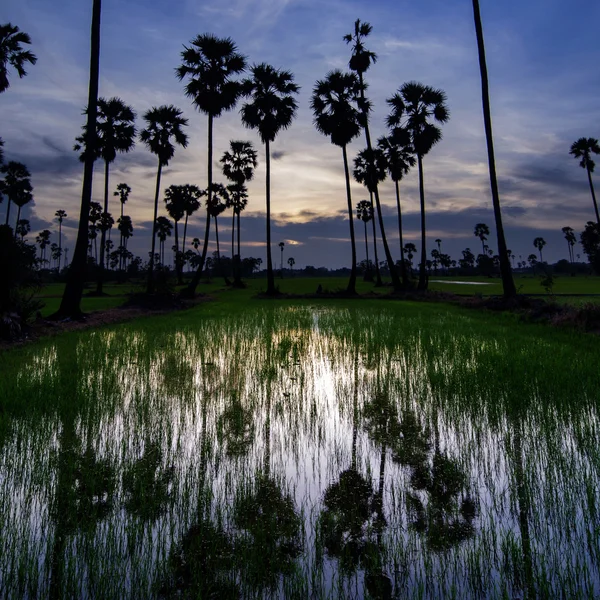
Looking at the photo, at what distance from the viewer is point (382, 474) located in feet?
13.7

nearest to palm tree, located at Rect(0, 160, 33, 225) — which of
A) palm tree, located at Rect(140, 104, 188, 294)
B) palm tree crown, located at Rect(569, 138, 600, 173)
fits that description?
palm tree, located at Rect(140, 104, 188, 294)

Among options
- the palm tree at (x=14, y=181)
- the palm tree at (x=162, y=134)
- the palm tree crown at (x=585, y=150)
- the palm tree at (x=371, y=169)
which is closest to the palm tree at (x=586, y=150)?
the palm tree crown at (x=585, y=150)

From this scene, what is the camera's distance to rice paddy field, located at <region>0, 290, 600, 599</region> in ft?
8.71

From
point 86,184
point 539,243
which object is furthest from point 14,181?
point 539,243

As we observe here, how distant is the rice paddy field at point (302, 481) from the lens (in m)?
2.65

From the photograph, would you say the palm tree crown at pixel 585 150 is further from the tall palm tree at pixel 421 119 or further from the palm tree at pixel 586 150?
the tall palm tree at pixel 421 119

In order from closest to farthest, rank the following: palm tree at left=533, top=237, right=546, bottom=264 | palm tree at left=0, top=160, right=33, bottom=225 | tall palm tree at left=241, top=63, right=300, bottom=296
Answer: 1. tall palm tree at left=241, top=63, right=300, bottom=296
2. palm tree at left=0, top=160, right=33, bottom=225
3. palm tree at left=533, top=237, right=546, bottom=264

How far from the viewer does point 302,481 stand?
407 cm

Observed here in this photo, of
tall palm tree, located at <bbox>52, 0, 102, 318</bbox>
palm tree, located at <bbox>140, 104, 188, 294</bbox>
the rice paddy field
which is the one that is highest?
palm tree, located at <bbox>140, 104, 188, 294</bbox>

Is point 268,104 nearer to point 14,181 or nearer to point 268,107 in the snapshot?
point 268,107

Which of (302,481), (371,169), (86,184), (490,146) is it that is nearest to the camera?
(302,481)

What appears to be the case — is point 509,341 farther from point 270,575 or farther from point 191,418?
point 270,575

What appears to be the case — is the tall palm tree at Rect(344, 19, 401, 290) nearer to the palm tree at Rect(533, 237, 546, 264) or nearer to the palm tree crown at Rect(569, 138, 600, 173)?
the palm tree crown at Rect(569, 138, 600, 173)

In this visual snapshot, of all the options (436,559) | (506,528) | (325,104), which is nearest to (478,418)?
(506,528)
